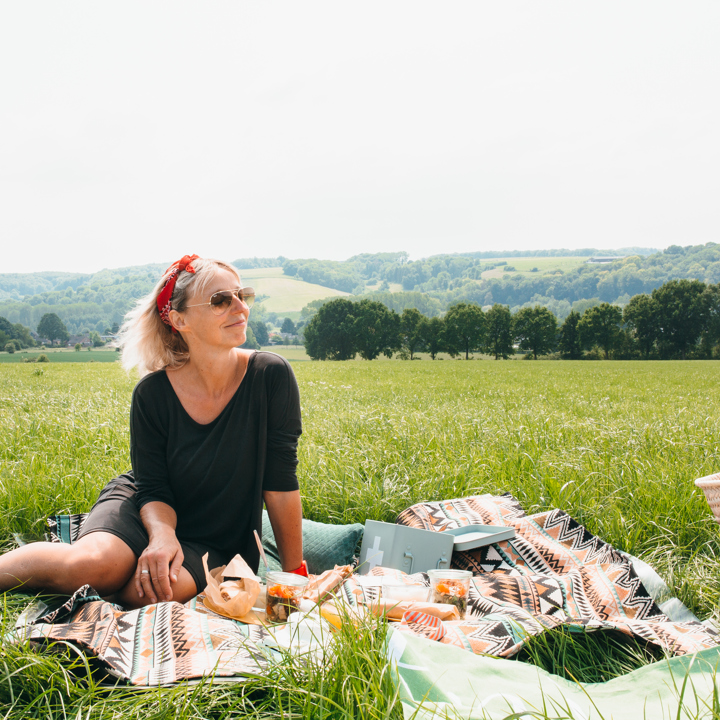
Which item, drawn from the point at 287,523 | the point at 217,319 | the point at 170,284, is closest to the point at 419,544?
the point at 287,523

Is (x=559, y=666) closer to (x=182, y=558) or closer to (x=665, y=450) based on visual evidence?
(x=182, y=558)

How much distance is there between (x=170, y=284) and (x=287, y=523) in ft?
4.41

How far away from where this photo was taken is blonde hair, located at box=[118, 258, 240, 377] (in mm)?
2869

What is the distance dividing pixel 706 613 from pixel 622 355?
7247cm

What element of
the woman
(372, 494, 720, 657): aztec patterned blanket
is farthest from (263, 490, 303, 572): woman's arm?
(372, 494, 720, 657): aztec patterned blanket

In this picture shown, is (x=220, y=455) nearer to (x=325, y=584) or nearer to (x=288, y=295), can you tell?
(x=325, y=584)

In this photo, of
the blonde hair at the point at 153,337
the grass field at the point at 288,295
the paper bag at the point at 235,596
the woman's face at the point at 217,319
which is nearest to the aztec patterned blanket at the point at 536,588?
the paper bag at the point at 235,596

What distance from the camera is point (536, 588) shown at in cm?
252

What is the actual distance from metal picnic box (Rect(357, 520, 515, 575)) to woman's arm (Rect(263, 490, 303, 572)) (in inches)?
13.8

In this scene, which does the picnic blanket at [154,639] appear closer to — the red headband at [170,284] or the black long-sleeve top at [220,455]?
the black long-sleeve top at [220,455]

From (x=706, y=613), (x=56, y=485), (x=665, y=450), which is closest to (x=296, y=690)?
(x=706, y=613)

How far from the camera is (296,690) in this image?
1.53 meters

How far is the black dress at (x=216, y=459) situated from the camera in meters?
2.81

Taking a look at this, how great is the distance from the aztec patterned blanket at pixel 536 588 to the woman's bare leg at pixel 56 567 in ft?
3.40
